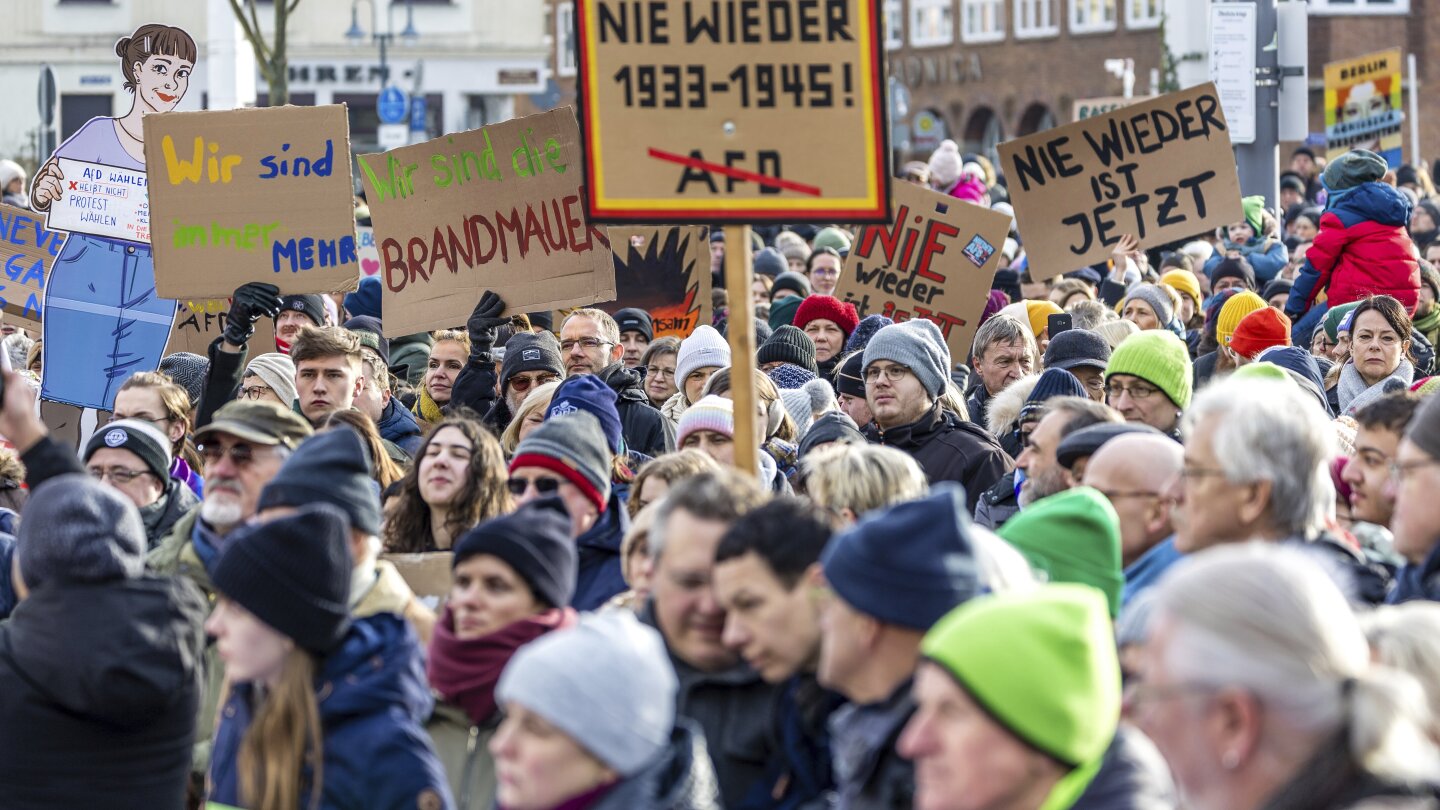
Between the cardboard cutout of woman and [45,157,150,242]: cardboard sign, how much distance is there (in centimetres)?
3

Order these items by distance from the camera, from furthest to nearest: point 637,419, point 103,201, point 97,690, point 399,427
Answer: point 103,201 < point 637,419 < point 399,427 < point 97,690

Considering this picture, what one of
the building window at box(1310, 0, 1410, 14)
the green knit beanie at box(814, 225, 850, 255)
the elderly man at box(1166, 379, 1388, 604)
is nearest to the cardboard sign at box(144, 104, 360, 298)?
the elderly man at box(1166, 379, 1388, 604)

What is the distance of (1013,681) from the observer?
3.05m

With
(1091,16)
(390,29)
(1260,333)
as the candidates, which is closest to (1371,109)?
(1260,333)

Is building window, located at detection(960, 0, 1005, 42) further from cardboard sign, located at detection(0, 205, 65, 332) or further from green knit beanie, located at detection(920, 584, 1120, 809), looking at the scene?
green knit beanie, located at detection(920, 584, 1120, 809)

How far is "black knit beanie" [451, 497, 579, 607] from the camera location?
434cm

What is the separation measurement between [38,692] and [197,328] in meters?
5.77

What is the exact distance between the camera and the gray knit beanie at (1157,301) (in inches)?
423

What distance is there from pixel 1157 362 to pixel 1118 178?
3935 mm

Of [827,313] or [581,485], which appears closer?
[581,485]

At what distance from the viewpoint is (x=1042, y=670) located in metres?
3.07

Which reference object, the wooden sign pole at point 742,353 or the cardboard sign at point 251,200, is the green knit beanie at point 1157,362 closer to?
the wooden sign pole at point 742,353

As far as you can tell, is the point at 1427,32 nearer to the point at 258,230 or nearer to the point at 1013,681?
the point at 258,230

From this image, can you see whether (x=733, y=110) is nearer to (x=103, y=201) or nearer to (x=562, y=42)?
(x=103, y=201)
